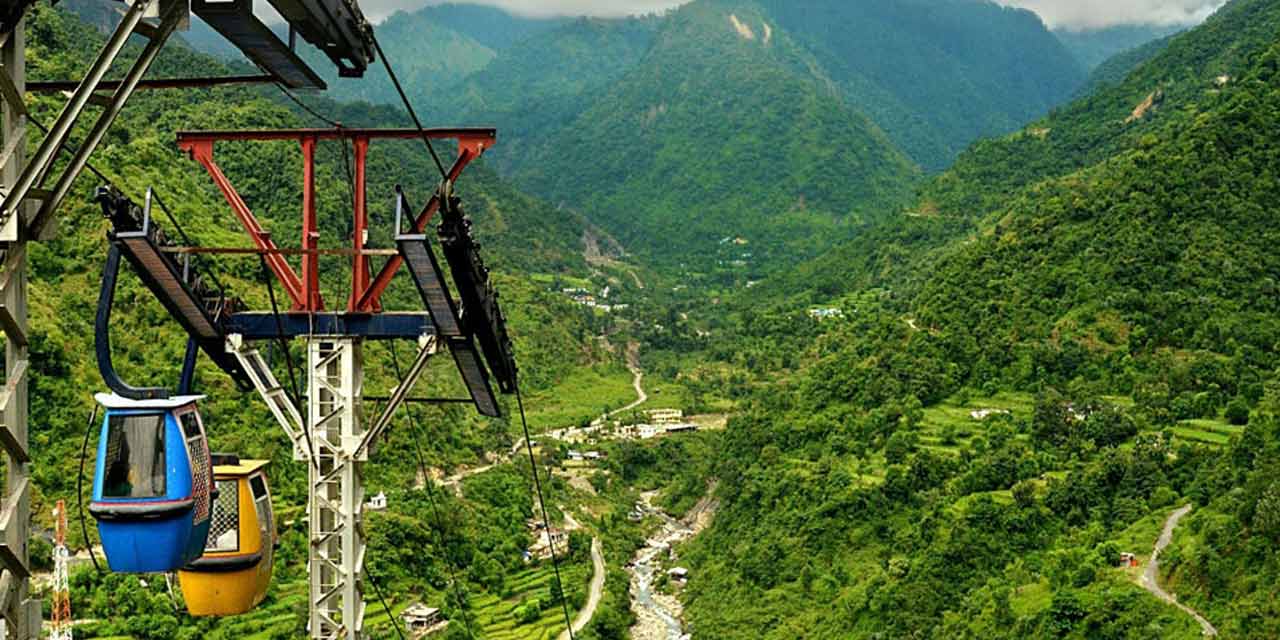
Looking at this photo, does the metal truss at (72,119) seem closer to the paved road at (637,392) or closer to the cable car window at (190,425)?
the cable car window at (190,425)

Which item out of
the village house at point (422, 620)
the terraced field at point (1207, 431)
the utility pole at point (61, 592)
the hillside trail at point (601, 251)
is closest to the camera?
the utility pole at point (61, 592)

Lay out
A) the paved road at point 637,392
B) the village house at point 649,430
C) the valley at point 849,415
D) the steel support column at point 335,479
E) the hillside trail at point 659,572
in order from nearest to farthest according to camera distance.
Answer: the steel support column at point 335,479, the valley at point 849,415, the hillside trail at point 659,572, the village house at point 649,430, the paved road at point 637,392

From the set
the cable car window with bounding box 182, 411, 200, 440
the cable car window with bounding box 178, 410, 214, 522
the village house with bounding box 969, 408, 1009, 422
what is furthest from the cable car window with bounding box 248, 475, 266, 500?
the village house with bounding box 969, 408, 1009, 422

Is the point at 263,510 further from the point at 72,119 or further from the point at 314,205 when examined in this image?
the point at 72,119

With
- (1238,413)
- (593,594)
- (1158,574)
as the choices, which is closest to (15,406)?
(1158,574)

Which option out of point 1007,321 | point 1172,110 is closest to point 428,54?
point 1172,110

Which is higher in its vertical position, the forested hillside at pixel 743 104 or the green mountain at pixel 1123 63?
the forested hillside at pixel 743 104

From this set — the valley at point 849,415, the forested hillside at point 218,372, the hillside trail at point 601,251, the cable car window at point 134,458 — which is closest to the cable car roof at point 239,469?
the valley at point 849,415
